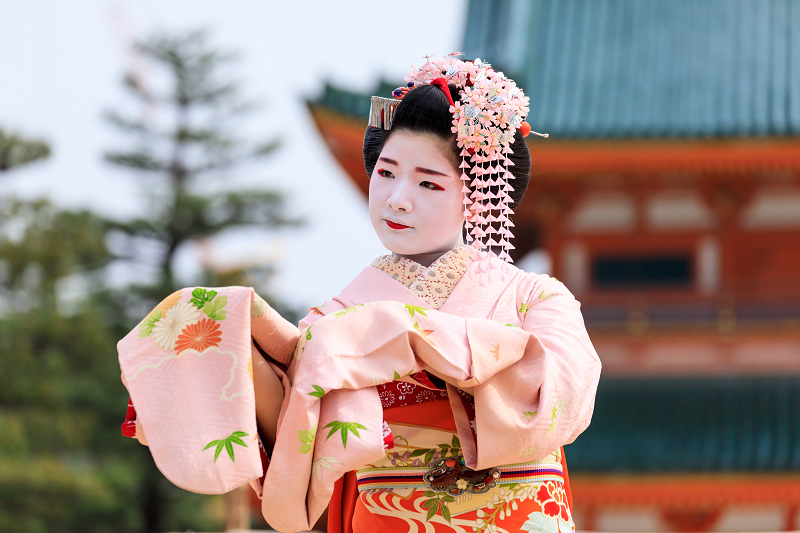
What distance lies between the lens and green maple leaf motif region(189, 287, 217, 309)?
1556mm

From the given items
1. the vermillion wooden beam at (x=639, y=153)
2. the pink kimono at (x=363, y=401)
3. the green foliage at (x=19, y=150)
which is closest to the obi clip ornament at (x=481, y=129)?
the pink kimono at (x=363, y=401)

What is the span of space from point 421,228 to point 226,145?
13.6 metres

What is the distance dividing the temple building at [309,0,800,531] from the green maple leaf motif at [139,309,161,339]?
18.7ft

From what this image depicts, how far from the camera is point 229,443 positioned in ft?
4.83

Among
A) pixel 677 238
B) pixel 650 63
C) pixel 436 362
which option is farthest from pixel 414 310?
pixel 650 63

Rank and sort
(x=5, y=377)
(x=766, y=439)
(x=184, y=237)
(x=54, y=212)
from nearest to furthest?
(x=766, y=439), (x=5, y=377), (x=54, y=212), (x=184, y=237)

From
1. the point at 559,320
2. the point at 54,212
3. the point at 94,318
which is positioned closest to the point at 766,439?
the point at 559,320

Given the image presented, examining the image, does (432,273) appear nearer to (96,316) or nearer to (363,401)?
(363,401)

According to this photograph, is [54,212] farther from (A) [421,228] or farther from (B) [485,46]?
(A) [421,228]

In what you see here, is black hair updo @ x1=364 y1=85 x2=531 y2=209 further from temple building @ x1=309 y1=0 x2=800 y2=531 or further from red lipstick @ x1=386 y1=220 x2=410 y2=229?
temple building @ x1=309 y1=0 x2=800 y2=531

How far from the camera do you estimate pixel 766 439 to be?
23.4 feet

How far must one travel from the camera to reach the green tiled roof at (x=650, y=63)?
7.62m

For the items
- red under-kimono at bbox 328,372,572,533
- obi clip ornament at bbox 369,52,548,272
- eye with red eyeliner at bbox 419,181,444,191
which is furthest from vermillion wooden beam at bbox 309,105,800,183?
red under-kimono at bbox 328,372,572,533

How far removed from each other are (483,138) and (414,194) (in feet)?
0.63
